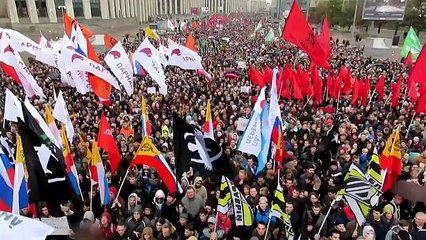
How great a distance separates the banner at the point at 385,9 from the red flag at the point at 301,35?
2038 cm

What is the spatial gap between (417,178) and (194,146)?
11.7 feet

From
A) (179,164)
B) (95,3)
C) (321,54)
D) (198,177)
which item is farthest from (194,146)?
(95,3)

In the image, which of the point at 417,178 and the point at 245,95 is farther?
the point at 245,95

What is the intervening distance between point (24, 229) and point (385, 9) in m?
30.3

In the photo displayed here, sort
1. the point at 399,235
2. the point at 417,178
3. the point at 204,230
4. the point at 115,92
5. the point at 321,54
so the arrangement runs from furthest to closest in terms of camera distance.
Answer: the point at 115,92, the point at 321,54, the point at 417,178, the point at 204,230, the point at 399,235

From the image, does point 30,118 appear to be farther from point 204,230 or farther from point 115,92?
point 115,92

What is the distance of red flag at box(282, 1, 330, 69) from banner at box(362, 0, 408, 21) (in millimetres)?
20383

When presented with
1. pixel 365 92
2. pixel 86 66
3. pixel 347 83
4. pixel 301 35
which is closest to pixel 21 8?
pixel 86 66

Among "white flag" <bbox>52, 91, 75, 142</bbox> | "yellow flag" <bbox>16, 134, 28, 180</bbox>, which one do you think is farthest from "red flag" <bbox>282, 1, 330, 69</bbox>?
"yellow flag" <bbox>16, 134, 28, 180</bbox>

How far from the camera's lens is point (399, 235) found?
185 inches

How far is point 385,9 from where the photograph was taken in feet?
94.7

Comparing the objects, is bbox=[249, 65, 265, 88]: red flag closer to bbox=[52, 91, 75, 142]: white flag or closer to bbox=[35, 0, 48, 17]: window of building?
bbox=[52, 91, 75, 142]: white flag

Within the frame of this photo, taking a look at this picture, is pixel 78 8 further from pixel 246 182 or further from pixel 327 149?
pixel 246 182

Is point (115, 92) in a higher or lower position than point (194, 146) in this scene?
lower
